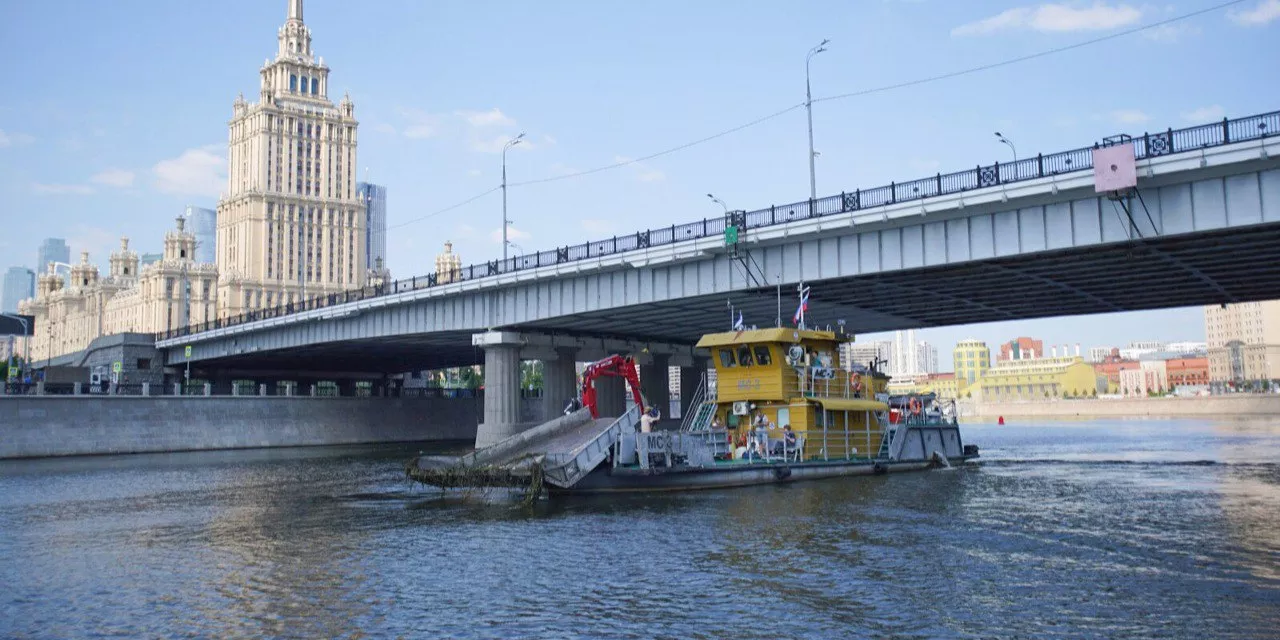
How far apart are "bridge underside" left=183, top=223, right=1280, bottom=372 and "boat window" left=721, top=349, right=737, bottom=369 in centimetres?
595

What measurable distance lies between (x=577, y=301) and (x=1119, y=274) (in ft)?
85.3

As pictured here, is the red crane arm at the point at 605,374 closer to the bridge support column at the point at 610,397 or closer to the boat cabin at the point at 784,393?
the boat cabin at the point at 784,393

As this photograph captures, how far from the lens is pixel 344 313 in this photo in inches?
2709

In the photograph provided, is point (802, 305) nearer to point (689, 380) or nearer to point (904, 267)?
point (904, 267)

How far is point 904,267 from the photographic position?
136 feet

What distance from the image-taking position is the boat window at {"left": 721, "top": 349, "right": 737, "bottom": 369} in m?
41.6

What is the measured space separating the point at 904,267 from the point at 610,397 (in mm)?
33317

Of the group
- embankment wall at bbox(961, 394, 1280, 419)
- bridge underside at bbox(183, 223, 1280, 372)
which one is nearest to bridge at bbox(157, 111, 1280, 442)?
bridge underside at bbox(183, 223, 1280, 372)

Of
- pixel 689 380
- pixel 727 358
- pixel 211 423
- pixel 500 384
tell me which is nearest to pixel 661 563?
pixel 727 358

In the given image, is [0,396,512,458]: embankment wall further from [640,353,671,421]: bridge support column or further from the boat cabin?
the boat cabin

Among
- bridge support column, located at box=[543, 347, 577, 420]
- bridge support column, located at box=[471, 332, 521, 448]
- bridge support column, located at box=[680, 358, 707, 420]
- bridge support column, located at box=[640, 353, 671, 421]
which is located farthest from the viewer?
bridge support column, located at box=[680, 358, 707, 420]

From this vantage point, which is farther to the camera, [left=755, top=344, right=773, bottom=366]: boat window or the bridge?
[left=755, top=344, right=773, bottom=366]: boat window

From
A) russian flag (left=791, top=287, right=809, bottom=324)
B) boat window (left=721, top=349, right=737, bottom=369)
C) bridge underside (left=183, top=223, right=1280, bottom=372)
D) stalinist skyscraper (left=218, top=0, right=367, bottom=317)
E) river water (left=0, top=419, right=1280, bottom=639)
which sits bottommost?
river water (left=0, top=419, right=1280, bottom=639)

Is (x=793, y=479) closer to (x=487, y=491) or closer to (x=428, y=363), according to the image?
(x=487, y=491)
